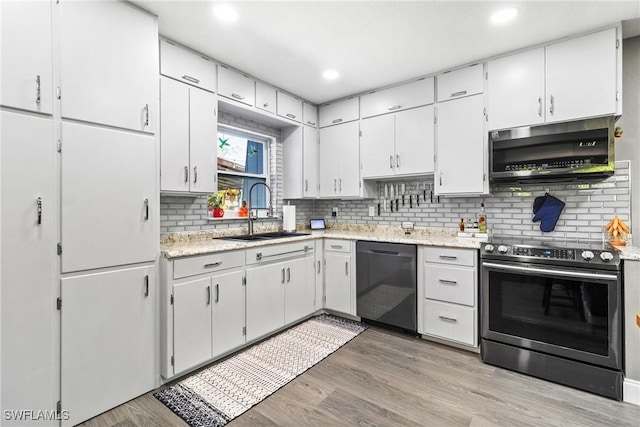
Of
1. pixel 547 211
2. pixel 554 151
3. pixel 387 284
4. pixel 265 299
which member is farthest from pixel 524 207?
pixel 265 299

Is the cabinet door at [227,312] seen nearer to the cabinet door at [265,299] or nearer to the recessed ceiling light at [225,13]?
the cabinet door at [265,299]

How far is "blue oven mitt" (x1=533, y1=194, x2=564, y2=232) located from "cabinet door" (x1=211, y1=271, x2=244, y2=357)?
9.28 ft

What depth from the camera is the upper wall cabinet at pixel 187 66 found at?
2.48 metres

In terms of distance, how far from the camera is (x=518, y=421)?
1.82 metres

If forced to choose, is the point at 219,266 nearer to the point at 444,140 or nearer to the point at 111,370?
the point at 111,370

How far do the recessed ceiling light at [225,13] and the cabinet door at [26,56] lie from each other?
95 cm

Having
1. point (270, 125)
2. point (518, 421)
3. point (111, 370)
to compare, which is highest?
point (270, 125)

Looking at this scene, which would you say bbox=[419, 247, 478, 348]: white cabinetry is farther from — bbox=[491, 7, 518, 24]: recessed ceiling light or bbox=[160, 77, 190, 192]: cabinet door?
bbox=[160, 77, 190, 192]: cabinet door

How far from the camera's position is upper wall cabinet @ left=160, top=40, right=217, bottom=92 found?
2484 mm

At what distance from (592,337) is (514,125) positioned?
179 cm

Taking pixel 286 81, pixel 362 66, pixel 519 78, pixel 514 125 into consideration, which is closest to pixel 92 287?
pixel 286 81

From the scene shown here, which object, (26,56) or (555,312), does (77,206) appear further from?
(555,312)

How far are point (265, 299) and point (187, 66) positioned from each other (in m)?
2.22

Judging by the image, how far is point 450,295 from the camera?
2766 mm
